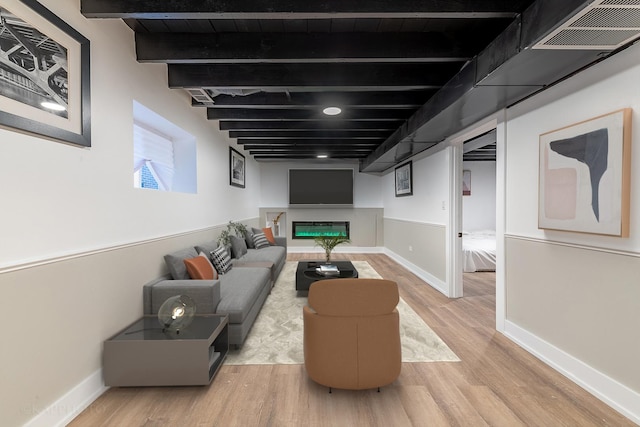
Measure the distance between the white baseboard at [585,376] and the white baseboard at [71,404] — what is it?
327 cm

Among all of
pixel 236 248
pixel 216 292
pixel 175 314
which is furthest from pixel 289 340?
pixel 236 248

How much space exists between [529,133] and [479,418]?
231cm

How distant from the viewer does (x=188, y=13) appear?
1.80 metres

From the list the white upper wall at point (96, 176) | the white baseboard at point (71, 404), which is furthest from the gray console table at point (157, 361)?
the white upper wall at point (96, 176)

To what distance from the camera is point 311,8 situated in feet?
5.78

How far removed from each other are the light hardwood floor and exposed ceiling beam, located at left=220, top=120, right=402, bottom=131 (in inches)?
124

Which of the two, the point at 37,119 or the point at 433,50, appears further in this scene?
the point at 433,50

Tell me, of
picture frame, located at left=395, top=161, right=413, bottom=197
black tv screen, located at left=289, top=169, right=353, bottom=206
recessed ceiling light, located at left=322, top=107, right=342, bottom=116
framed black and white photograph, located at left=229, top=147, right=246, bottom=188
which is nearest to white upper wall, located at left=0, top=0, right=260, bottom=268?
recessed ceiling light, located at left=322, top=107, right=342, bottom=116

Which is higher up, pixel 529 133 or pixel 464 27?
pixel 464 27

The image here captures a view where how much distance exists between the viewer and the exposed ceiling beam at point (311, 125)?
14.0 ft

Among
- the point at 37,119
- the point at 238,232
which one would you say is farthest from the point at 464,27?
the point at 238,232

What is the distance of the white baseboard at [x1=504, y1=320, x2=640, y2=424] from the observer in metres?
1.79

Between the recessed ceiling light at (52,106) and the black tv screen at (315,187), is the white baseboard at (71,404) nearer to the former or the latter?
the recessed ceiling light at (52,106)

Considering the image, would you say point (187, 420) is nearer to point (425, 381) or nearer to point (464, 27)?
point (425, 381)
